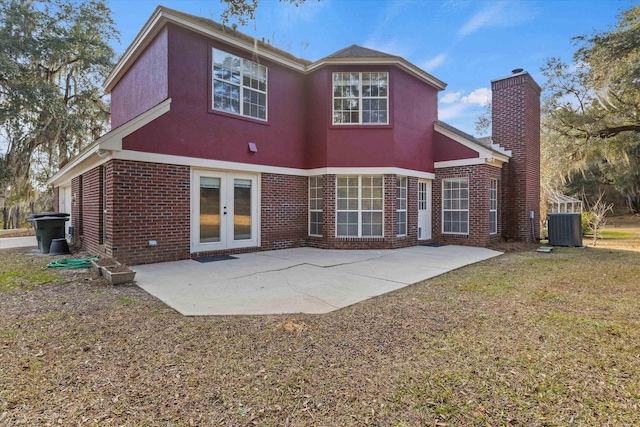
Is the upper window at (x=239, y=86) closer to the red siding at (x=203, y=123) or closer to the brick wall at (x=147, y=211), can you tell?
the red siding at (x=203, y=123)

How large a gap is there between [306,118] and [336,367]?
31.2 ft

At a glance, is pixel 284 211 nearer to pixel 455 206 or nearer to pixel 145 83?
pixel 145 83

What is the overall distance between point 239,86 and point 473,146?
780cm

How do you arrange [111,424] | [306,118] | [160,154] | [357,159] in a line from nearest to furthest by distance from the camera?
[111,424] < [160,154] < [357,159] < [306,118]

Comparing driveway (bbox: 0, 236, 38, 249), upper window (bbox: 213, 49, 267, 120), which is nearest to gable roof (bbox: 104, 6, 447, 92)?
upper window (bbox: 213, 49, 267, 120)

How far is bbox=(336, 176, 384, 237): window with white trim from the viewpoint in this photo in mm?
10359

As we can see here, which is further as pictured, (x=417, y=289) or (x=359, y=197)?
(x=359, y=197)

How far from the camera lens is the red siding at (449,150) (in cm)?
1104

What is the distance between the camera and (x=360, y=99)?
34.1 ft

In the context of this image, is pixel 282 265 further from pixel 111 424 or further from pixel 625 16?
pixel 625 16

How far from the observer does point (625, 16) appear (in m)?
11.1

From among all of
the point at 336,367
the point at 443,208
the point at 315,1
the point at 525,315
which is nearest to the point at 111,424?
the point at 336,367

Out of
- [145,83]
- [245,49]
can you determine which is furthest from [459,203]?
[145,83]

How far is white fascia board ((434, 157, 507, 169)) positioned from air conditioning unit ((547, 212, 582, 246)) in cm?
266
